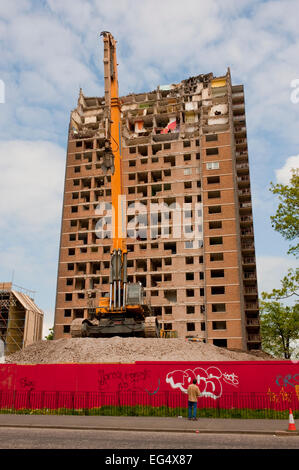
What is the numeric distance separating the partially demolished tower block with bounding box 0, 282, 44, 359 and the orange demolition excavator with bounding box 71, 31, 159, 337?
2960 centimetres

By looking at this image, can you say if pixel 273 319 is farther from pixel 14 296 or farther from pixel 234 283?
pixel 14 296

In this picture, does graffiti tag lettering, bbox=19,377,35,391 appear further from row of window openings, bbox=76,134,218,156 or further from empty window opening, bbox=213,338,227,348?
row of window openings, bbox=76,134,218,156

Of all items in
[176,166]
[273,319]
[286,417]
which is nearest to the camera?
[286,417]

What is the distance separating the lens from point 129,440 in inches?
536

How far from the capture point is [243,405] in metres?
20.6

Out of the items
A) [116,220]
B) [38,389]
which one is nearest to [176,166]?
[116,220]

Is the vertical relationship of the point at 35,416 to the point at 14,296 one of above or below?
below

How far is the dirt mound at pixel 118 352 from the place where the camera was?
29688 millimetres

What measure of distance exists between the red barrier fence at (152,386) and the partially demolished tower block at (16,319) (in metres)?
44.4

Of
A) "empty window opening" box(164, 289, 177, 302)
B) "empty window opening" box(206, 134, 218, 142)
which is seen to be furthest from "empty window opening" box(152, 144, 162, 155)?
"empty window opening" box(164, 289, 177, 302)

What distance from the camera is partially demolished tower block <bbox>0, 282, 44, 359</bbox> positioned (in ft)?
217

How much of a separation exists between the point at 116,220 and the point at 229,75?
53.4 metres

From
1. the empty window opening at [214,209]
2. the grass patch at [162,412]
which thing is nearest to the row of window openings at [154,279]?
the empty window opening at [214,209]

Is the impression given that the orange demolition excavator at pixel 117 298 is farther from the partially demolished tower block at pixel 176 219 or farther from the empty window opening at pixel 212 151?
the empty window opening at pixel 212 151
